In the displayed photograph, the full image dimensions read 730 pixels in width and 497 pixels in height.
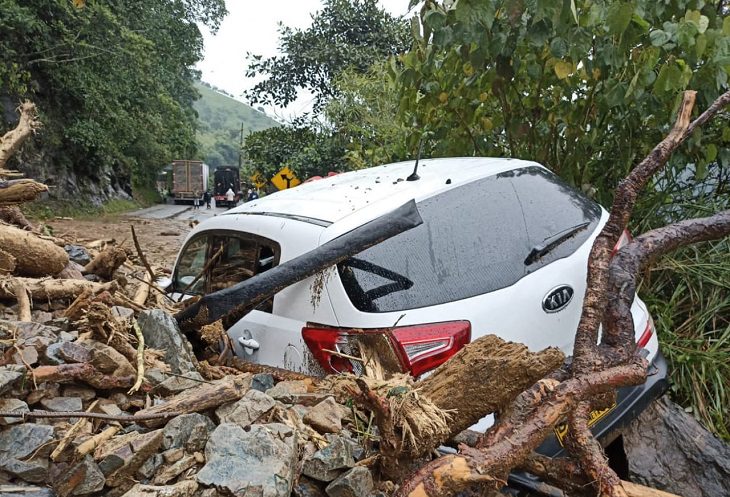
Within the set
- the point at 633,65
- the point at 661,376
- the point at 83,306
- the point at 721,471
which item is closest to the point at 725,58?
the point at 633,65

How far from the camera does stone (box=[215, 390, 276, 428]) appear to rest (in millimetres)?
1744

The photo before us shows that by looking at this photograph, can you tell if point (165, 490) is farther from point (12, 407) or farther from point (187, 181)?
point (187, 181)

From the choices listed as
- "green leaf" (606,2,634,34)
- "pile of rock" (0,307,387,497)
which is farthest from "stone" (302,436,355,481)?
"green leaf" (606,2,634,34)

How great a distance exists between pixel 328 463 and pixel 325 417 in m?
0.25

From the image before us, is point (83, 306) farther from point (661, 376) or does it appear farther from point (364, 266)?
point (661, 376)

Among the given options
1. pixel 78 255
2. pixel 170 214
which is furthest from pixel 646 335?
pixel 170 214

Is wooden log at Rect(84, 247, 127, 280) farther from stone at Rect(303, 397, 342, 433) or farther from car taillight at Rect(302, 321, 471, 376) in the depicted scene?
stone at Rect(303, 397, 342, 433)

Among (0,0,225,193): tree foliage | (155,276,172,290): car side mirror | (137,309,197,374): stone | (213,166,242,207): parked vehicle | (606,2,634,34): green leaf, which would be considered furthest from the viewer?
(213,166,242,207): parked vehicle

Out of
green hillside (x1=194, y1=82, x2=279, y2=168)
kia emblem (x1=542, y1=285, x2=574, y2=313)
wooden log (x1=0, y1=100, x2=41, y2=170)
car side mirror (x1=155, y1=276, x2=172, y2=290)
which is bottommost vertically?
car side mirror (x1=155, y1=276, x2=172, y2=290)

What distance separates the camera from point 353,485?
1.53 m

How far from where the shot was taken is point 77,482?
150 centimetres

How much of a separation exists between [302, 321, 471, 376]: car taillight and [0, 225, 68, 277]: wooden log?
2.07m

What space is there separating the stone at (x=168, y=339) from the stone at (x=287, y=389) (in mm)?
441

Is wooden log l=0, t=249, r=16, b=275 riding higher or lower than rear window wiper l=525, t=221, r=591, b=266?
lower
